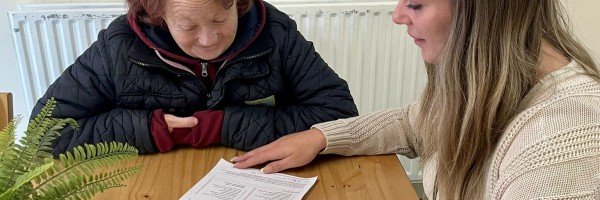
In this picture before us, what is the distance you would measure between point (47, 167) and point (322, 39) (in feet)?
4.85

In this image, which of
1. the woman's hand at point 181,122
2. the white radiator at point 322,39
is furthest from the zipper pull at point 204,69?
the white radiator at point 322,39

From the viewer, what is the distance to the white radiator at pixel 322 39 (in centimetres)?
204

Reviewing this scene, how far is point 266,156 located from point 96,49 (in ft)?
1.62

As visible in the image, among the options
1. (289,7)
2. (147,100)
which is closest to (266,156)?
(147,100)

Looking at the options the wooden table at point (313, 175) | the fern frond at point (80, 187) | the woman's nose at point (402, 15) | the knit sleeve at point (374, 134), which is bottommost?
the wooden table at point (313, 175)

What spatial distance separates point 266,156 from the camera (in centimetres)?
130

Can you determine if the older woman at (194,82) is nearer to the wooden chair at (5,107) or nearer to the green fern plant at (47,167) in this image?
the wooden chair at (5,107)

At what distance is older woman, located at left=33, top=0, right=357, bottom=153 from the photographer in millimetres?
1361

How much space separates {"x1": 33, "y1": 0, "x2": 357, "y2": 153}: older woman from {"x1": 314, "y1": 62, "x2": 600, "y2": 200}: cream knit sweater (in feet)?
1.94

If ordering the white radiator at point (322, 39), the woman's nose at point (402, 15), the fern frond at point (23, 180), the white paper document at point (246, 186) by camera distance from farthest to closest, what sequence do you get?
the white radiator at point (322, 39) → the white paper document at point (246, 186) → the woman's nose at point (402, 15) → the fern frond at point (23, 180)

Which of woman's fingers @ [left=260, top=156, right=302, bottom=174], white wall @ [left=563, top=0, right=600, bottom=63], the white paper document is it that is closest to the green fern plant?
the white paper document

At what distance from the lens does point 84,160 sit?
845 millimetres

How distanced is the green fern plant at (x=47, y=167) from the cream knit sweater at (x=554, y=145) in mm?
564

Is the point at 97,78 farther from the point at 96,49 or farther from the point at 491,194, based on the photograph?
the point at 491,194
